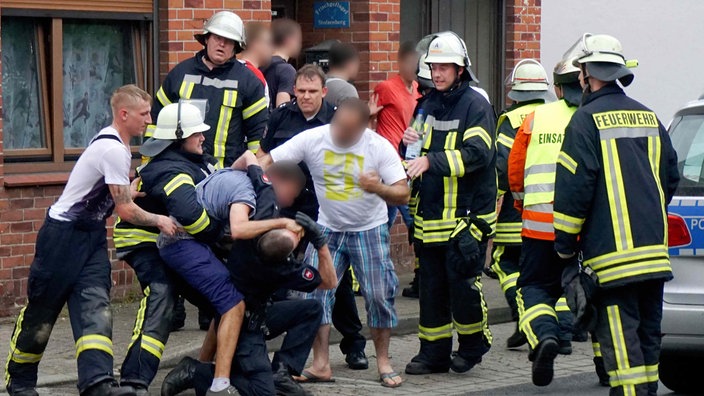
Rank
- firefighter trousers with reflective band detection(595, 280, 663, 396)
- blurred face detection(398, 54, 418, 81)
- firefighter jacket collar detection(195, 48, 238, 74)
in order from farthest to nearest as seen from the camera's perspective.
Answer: blurred face detection(398, 54, 418, 81)
firefighter jacket collar detection(195, 48, 238, 74)
firefighter trousers with reflective band detection(595, 280, 663, 396)

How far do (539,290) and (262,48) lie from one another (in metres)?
3.35

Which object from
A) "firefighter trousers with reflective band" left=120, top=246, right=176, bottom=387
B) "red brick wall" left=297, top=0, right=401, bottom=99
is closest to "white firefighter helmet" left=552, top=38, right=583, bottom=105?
"firefighter trousers with reflective band" left=120, top=246, right=176, bottom=387

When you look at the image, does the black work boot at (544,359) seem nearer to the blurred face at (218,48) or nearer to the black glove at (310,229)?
the black glove at (310,229)

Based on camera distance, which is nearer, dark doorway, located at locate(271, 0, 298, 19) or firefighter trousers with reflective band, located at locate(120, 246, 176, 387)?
firefighter trousers with reflective band, located at locate(120, 246, 176, 387)

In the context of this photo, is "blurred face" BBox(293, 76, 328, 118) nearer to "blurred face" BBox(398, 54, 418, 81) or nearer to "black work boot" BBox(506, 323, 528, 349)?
"black work boot" BBox(506, 323, 528, 349)

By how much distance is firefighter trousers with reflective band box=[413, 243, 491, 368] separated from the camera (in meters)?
8.89

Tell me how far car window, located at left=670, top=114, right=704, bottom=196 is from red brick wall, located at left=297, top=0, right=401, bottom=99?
4.28m

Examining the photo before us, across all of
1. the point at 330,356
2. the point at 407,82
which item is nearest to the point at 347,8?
the point at 407,82

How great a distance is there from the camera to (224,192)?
7.61 metres

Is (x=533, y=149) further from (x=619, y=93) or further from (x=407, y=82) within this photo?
(x=407, y=82)

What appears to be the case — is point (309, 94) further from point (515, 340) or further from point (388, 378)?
point (515, 340)

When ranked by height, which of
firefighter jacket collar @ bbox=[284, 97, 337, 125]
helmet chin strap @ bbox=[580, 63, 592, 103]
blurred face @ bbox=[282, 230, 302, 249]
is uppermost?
helmet chin strap @ bbox=[580, 63, 592, 103]

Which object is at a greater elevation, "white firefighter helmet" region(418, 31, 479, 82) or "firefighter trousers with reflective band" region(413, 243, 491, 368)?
"white firefighter helmet" region(418, 31, 479, 82)

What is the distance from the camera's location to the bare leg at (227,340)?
7.62m
